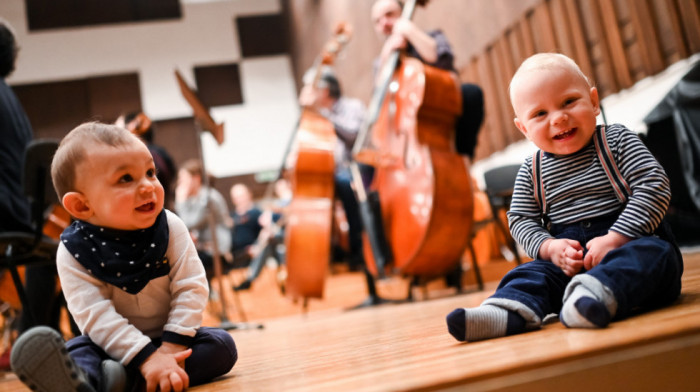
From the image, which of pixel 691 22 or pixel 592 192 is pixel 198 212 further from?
pixel 592 192

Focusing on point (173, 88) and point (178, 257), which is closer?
point (178, 257)

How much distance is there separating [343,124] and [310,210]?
567mm

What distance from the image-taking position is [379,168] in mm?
2844

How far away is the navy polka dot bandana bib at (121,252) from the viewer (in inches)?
40.9

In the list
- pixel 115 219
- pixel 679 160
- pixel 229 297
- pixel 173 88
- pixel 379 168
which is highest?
pixel 173 88

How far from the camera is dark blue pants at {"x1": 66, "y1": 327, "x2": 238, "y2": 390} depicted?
3.24 feet

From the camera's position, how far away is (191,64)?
8953mm

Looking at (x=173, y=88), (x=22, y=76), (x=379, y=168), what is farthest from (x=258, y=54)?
(x=379, y=168)

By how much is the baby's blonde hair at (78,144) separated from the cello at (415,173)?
161 cm

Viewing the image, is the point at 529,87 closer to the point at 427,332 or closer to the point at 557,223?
the point at 557,223

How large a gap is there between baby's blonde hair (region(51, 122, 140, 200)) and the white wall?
309 inches

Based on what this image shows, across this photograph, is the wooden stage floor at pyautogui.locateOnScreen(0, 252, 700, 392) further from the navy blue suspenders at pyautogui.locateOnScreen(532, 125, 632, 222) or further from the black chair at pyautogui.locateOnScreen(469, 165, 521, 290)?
the black chair at pyautogui.locateOnScreen(469, 165, 521, 290)

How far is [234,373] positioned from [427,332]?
0.38 m

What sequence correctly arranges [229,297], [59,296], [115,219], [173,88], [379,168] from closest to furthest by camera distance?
[115,219], [59,296], [379,168], [229,297], [173,88]
